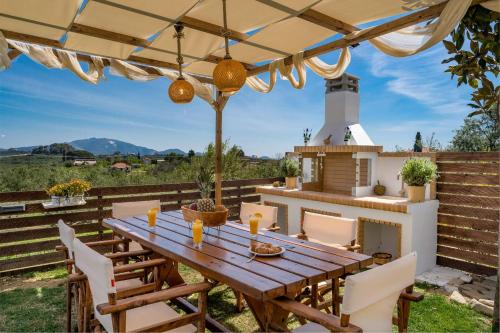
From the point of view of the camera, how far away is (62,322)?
278 cm

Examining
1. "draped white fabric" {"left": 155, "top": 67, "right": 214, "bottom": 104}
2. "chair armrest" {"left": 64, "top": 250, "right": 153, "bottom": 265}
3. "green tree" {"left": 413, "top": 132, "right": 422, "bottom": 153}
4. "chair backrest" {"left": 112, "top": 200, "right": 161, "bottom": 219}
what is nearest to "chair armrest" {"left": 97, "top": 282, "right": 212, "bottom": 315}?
"chair armrest" {"left": 64, "top": 250, "right": 153, "bottom": 265}

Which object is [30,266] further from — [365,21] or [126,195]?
[365,21]

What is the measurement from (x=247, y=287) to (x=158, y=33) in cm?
278

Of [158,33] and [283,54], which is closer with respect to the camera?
[158,33]

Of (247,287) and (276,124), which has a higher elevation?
(276,124)

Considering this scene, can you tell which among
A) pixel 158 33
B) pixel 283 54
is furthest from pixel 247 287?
pixel 283 54

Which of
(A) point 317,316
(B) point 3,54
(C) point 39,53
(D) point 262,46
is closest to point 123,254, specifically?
(A) point 317,316

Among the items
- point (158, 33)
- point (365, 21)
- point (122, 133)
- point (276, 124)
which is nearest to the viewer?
point (365, 21)

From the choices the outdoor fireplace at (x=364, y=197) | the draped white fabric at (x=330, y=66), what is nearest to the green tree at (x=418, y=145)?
the outdoor fireplace at (x=364, y=197)

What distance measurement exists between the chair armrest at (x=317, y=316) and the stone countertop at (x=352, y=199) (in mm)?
2471

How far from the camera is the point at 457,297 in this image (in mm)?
3146

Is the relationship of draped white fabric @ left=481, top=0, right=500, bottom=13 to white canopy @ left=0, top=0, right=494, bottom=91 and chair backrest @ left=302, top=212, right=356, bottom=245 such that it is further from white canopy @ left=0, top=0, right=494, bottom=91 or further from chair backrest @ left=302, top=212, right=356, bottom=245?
chair backrest @ left=302, top=212, right=356, bottom=245

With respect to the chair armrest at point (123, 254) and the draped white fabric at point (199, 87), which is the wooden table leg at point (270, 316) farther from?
the draped white fabric at point (199, 87)

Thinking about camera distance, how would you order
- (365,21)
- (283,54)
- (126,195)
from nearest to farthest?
(365,21) < (283,54) < (126,195)
